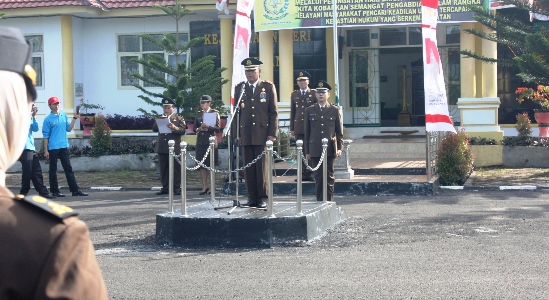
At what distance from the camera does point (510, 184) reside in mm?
16469

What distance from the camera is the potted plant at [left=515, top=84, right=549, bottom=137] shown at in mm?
20016

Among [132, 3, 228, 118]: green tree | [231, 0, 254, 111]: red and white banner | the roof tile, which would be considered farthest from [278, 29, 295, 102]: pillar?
[231, 0, 254, 111]: red and white banner

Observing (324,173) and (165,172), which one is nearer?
(324,173)

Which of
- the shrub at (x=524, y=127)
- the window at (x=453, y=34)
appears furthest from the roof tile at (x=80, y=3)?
the shrub at (x=524, y=127)

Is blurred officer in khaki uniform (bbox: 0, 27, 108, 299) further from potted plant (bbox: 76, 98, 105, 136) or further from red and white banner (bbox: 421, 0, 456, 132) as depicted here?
potted plant (bbox: 76, 98, 105, 136)

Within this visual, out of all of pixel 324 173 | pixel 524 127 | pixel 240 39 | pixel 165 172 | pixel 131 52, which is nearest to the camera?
pixel 324 173

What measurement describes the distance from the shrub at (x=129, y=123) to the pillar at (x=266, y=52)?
4.21 m

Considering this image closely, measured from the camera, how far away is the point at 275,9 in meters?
20.3

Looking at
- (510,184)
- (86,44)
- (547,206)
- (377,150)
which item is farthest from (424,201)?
(86,44)

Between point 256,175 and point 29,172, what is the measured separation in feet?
18.0

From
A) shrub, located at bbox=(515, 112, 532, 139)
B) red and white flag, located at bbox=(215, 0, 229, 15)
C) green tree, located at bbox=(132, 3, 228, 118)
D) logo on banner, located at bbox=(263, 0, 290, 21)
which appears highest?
red and white flag, located at bbox=(215, 0, 229, 15)

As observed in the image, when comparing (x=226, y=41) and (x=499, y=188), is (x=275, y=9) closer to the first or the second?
(x=226, y=41)

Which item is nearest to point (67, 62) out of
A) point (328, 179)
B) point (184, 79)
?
A: point (184, 79)

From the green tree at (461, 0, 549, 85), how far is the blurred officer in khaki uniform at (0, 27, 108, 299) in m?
16.6
